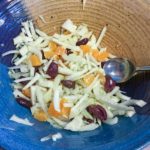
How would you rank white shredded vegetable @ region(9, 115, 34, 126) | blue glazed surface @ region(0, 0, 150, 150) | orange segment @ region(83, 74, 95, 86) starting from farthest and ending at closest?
orange segment @ region(83, 74, 95, 86), white shredded vegetable @ region(9, 115, 34, 126), blue glazed surface @ region(0, 0, 150, 150)

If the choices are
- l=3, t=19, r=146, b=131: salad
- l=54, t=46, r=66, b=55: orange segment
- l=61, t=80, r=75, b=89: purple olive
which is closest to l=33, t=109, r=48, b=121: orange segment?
l=3, t=19, r=146, b=131: salad

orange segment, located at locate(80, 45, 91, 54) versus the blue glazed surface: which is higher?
orange segment, located at locate(80, 45, 91, 54)

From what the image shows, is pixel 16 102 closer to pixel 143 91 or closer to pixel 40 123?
pixel 40 123

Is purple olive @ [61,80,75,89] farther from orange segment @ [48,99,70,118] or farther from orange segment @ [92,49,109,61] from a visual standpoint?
orange segment @ [92,49,109,61]

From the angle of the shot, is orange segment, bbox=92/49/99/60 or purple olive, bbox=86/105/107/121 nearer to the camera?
purple olive, bbox=86/105/107/121

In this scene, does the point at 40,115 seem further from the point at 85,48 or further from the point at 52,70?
the point at 85,48

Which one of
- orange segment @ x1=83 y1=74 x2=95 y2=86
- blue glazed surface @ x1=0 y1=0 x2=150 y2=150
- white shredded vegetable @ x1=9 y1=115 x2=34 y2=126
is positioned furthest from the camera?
orange segment @ x1=83 y1=74 x2=95 y2=86

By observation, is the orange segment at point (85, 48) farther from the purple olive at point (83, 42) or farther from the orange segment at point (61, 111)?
the orange segment at point (61, 111)

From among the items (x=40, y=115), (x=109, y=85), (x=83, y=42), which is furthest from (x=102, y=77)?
(x=40, y=115)
